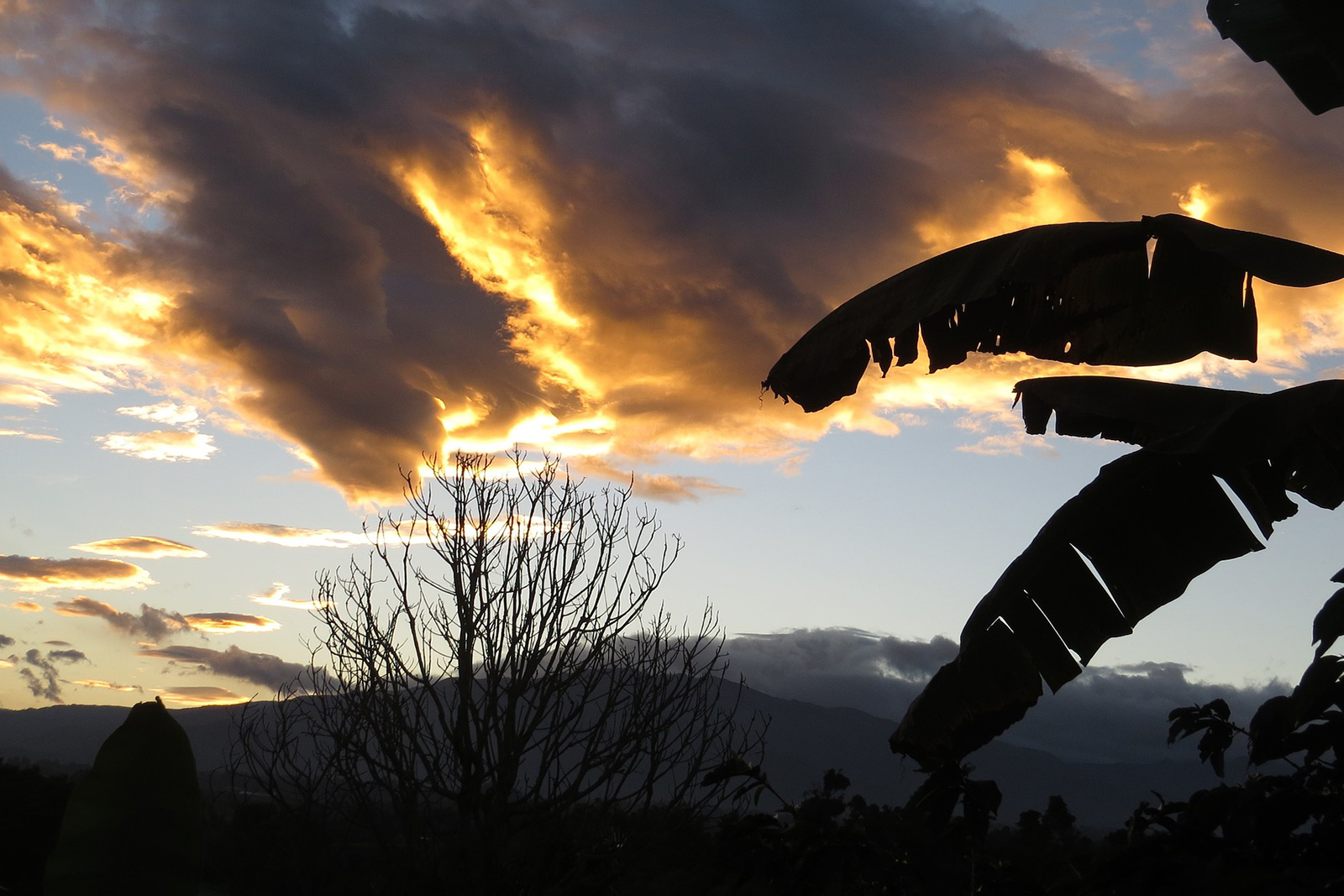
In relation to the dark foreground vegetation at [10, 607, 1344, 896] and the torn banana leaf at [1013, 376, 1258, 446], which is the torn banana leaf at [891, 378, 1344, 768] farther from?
the dark foreground vegetation at [10, 607, 1344, 896]

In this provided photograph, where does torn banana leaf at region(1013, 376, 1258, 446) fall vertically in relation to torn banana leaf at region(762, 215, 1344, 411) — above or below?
below

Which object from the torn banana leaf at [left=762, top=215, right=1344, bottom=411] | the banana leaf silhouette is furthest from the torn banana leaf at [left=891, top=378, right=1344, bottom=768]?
the torn banana leaf at [left=762, top=215, right=1344, bottom=411]

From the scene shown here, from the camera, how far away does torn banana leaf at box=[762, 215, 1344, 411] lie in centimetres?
404

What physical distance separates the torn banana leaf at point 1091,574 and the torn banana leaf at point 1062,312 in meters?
0.52

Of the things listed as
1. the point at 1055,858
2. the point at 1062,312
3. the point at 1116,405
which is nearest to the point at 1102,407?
the point at 1116,405

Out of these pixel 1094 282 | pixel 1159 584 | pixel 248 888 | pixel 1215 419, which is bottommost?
pixel 248 888

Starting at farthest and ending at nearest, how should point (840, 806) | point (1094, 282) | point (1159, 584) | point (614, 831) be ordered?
point (614, 831), point (840, 806), point (1094, 282), point (1159, 584)

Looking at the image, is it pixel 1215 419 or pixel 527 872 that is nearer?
pixel 1215 419

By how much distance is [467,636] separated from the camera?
33.4ft

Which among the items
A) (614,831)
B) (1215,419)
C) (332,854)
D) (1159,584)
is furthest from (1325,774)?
(332,854)

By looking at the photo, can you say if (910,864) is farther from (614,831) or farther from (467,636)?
(614,831)

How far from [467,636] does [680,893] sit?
9.08m

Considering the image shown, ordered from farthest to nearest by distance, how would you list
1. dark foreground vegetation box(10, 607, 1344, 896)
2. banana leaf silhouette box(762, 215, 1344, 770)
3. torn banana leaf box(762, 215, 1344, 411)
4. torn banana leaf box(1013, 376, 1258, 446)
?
torn banana leaf box(762, 215, 1344, 411) < torn banana leaf box(1013, 376, 1258, 446) < banana leaf silhouette box(762, 215, 1344, 770) < dark foreground vegetation box(10, 607, 1344, 896)

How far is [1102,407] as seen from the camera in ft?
12.5
